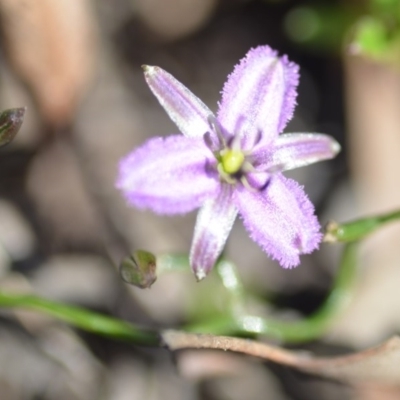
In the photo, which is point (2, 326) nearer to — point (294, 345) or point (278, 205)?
point (294, 345)

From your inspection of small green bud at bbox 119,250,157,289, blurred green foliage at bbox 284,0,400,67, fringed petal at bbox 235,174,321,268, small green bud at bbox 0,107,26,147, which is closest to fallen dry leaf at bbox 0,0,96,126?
blurred green foliage at bbox 284,0,400,67

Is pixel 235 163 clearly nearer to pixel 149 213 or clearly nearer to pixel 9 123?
pixel 9 123

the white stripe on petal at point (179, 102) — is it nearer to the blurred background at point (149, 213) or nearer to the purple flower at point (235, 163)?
the purple flower at point (235, 163)

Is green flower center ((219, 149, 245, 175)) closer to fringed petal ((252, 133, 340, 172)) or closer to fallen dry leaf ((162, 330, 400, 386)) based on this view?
fringed petal ((252, 133, 340, 172))

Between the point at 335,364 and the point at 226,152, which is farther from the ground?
the point at 226,152

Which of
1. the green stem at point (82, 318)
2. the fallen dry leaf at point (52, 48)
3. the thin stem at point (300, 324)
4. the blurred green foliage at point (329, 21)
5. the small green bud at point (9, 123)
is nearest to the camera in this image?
the small green bud at point (9, 123)

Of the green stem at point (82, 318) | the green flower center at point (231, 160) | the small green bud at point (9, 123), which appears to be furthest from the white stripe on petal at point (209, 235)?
the small green bud at point (9, 123)

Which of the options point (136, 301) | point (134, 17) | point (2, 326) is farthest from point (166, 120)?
point (2, 326)
